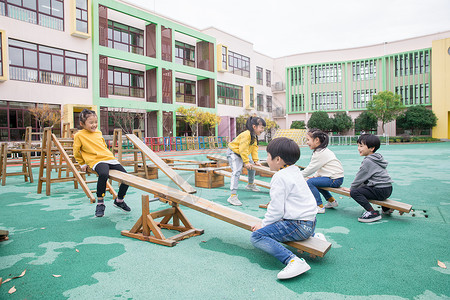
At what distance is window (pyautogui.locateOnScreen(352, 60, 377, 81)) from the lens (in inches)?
1641

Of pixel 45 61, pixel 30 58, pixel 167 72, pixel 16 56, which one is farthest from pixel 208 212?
pixel 167 72

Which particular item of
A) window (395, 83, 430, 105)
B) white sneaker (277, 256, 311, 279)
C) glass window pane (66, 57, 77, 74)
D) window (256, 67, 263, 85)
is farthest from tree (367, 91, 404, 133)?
white sneaker (277, 256, 311, 279)

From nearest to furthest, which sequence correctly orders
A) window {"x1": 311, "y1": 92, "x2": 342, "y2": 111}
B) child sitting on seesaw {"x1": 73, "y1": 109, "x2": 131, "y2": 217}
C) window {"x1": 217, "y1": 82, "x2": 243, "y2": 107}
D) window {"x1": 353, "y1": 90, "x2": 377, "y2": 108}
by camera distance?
1. child sitting on seesaw {"x1": 73, "y1": 109, "x2": 131, "y2": 217}
2. window {"x1": 217, "y1": 82, "x2": 243, "y2": 107}
3. window {"x1": 353, "y1": 90, "x2": 377, "y2": 108}
4. window {"x1": 311, "y1": 92, "x2": 342, "y2": 111}

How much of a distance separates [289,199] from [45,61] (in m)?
21.6

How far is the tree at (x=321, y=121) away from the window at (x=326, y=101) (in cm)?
423

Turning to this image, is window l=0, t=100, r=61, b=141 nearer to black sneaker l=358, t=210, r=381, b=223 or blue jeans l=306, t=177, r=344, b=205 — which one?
blue jeans l=306, t=177, r=344, b=205

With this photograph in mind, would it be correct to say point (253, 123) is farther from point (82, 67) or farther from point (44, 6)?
point (44, 6)

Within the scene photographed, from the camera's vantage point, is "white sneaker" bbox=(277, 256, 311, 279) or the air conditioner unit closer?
"white sneaker" bbox=(277, 256, 311, 279)

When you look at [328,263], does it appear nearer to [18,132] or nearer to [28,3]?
[18,132]

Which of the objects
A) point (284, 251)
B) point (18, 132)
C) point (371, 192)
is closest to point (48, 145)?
point (284, 251)

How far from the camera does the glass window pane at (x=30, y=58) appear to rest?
1852 centimetres

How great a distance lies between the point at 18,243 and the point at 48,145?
3.30 metres

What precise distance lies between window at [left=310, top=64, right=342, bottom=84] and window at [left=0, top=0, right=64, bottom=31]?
35059 millimetres

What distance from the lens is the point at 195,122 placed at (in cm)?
2884
